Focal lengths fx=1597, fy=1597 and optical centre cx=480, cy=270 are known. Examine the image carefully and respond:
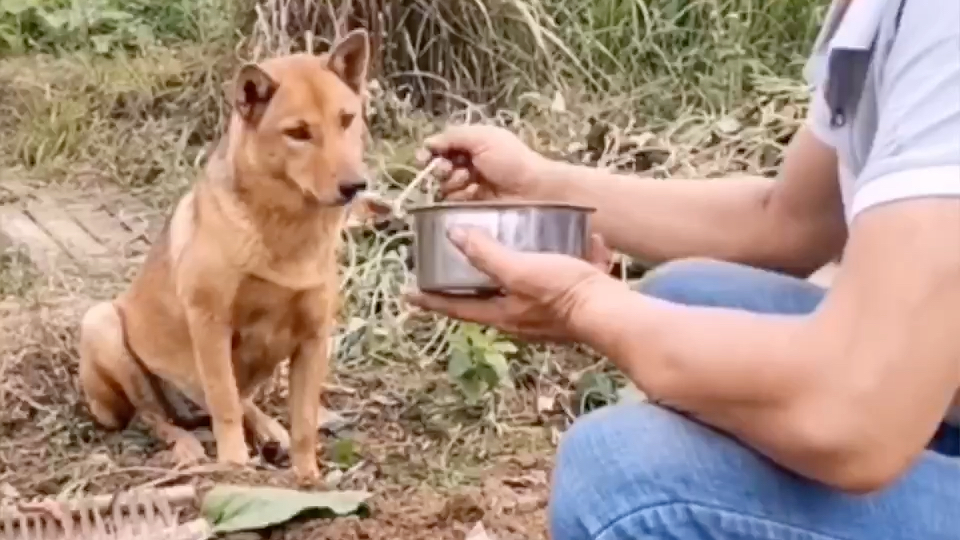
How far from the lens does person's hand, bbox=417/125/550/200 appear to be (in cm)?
263

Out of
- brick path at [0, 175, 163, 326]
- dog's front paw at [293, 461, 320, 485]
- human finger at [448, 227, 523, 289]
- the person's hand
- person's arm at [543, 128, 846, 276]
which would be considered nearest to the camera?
human finger at [448, 227, 523, 289]

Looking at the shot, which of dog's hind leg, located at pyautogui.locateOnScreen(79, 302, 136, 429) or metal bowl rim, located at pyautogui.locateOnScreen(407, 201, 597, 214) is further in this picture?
dog's hind leg, located at pyautogui.locateOnScreen(79, 302, 136, 429)

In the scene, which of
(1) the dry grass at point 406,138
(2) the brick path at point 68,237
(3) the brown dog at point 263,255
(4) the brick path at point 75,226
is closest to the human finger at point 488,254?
(1) the dry grass at point 406,138

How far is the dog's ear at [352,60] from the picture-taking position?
3.44 metres

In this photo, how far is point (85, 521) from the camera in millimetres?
2867

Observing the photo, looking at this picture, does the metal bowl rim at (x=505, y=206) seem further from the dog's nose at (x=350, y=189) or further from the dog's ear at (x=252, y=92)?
the dog's ear at (x=252, y=92)

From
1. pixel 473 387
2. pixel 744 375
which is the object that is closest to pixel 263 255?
pixel 473 387

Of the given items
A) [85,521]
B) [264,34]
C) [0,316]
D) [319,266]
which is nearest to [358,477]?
[319,266]

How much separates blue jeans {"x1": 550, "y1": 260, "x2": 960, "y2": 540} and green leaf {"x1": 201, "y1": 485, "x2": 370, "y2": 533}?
124 cm

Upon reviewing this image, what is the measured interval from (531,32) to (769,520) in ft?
13.3

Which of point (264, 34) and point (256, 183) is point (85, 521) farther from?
point (264, 34)

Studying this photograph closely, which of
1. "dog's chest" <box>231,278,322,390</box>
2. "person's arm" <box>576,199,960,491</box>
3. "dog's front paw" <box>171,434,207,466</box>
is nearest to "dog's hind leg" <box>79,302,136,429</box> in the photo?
"dog's front paw" <box>171,434,207,466</box>

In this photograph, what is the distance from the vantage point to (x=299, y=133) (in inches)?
130

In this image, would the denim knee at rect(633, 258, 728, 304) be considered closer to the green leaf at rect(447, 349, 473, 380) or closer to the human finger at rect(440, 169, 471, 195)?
the human finger at rect(440, 169, 471, 195)
